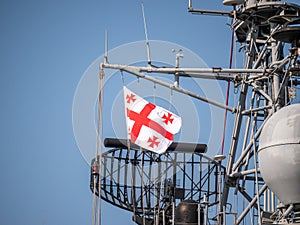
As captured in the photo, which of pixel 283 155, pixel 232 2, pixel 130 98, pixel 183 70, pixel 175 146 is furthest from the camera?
pixel 175 146

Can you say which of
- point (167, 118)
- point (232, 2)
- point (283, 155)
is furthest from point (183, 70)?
point (283, 155)

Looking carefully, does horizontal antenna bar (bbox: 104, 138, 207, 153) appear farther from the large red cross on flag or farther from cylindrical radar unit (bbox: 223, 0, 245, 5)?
cylindrical radar unit (bbox: 223, 0, 245, 5)

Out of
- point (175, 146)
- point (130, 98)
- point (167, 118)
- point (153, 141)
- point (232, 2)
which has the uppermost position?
point (232, 2)

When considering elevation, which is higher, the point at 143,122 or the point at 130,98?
the point at 130,98

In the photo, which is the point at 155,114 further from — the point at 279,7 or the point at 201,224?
the point at 279,7

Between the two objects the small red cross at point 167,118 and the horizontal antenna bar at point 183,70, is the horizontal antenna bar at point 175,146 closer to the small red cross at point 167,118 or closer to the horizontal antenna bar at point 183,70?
the small red cross at point 167,118

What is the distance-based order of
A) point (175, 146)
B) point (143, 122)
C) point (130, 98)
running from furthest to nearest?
1. point (175, 146)
2. point (143, 122)
3. point (130, 98)

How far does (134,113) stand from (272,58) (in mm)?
5320

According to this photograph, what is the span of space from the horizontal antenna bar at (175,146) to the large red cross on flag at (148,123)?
35.3 ft

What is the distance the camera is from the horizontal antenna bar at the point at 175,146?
38.2 m

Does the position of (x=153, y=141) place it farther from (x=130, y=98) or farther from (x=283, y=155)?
(x=283, y=155)

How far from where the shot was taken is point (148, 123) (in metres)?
25.6

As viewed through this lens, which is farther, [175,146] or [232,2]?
[175,146]

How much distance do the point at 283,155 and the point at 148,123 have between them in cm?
718
